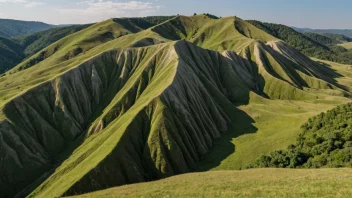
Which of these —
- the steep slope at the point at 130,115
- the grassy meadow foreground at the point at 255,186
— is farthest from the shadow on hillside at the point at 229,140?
the grassy meadow foreground at the point at 255,186

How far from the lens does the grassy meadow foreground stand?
121 ft

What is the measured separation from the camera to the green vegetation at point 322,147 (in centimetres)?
6650

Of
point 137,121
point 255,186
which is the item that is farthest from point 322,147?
point 137,121

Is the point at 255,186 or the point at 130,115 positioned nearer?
the point at 255,186

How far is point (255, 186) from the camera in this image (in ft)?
139

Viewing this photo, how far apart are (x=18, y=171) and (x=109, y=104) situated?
4876 cm

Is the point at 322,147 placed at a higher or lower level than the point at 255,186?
lower

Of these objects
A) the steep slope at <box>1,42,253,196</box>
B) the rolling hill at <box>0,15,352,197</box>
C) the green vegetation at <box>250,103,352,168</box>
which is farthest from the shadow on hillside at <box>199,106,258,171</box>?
the green vegetation at <box>250,103,352,168</box>

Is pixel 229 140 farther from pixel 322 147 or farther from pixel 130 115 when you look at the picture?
pixel 322 147

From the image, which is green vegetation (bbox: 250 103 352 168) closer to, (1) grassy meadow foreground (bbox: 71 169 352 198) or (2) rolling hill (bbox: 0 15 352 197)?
(2) rolling hill (bbox: 0 15 352 197)

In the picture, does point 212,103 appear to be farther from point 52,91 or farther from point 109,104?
point 52,91

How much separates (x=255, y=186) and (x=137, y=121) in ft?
200

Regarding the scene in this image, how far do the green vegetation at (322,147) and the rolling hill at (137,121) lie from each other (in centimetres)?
1067

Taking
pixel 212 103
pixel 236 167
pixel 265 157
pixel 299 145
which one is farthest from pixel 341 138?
pixel 212 103
